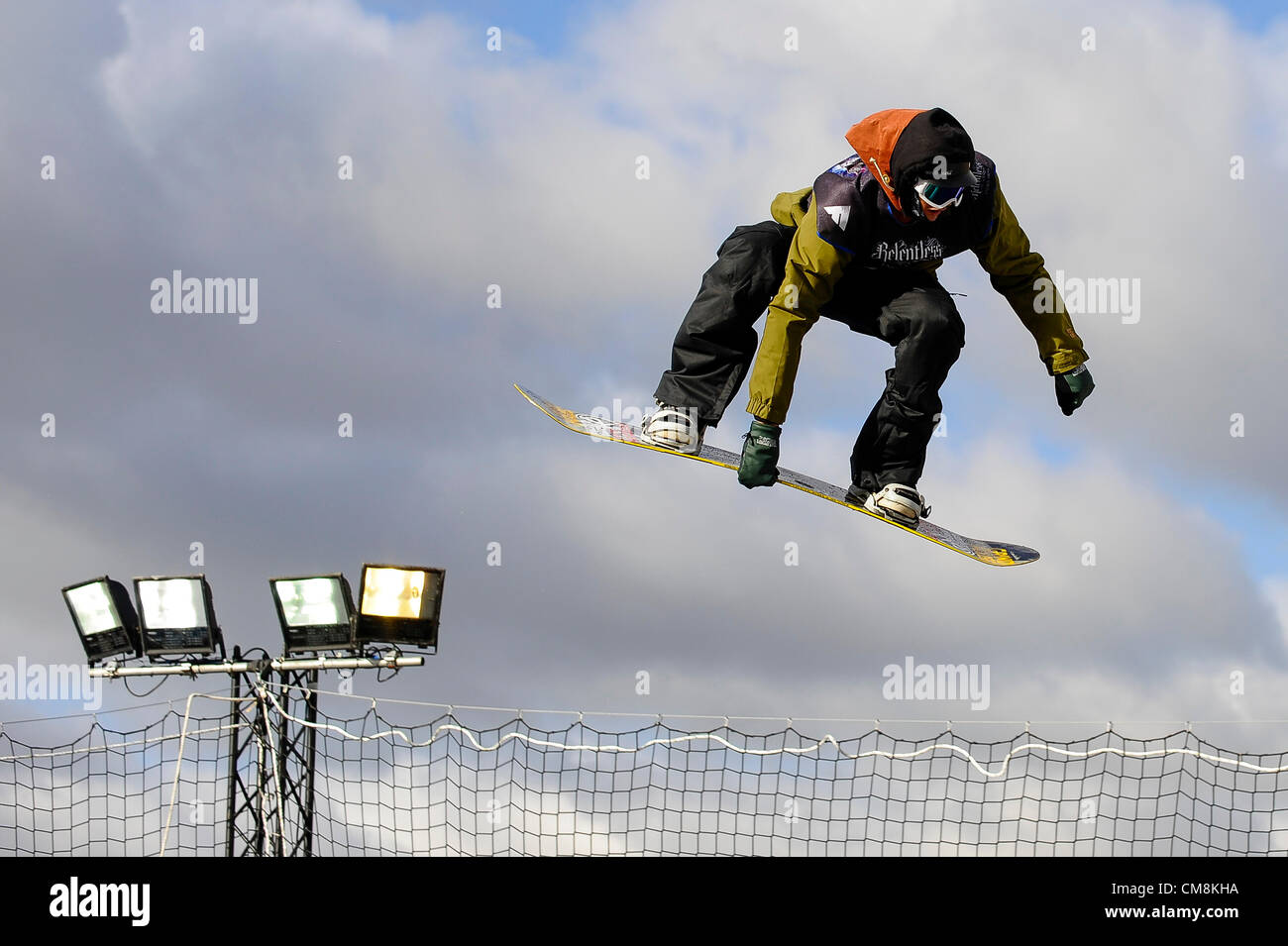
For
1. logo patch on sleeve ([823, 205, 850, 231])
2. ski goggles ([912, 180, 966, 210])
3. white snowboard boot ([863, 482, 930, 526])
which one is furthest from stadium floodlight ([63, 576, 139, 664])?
ski goggles ([912, 180, 966, 210])

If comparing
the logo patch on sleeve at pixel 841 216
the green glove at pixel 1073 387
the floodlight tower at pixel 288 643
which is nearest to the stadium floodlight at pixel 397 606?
the floodlight tower at pixel 288 643

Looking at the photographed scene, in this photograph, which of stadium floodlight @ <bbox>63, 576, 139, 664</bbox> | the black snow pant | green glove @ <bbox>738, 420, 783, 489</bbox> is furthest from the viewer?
stadium floodlight @ <bbox>63, 576, 139, 664</bbox>

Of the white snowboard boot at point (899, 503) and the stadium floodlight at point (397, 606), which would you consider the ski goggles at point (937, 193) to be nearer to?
the white snowboard boot at point (899, 503)

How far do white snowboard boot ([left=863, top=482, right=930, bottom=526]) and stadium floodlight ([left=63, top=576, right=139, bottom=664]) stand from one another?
5.58 m

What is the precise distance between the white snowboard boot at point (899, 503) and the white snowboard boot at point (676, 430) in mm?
1052

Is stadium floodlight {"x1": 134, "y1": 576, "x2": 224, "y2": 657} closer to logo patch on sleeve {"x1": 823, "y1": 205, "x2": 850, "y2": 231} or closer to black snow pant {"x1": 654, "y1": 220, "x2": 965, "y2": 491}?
black snow pant {"x1": 654, "y1": 220, "x2": 965, "y2": 491}

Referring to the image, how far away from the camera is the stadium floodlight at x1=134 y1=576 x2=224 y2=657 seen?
10508 millimetres

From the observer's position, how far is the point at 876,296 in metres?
8.19

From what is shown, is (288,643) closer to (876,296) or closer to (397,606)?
(397,606)

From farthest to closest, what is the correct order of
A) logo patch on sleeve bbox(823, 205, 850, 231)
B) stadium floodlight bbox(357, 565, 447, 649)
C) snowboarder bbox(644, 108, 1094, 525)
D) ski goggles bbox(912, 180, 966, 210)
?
stadium floodlight bbox(357, 565, 447, 649)
logo patch on sleeve bbox(823, 205, 850, 231)
snowboarder bbox(644, 108, 1094, 525)
ski goggles bbox(912, 180, 966, 210)

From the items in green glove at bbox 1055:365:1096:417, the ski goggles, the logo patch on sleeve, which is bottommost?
green glove at bbox 1055:365:1096:417

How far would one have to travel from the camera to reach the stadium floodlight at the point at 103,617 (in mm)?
10844

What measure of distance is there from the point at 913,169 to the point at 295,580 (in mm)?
5320

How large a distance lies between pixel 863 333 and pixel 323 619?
14.4 ft
